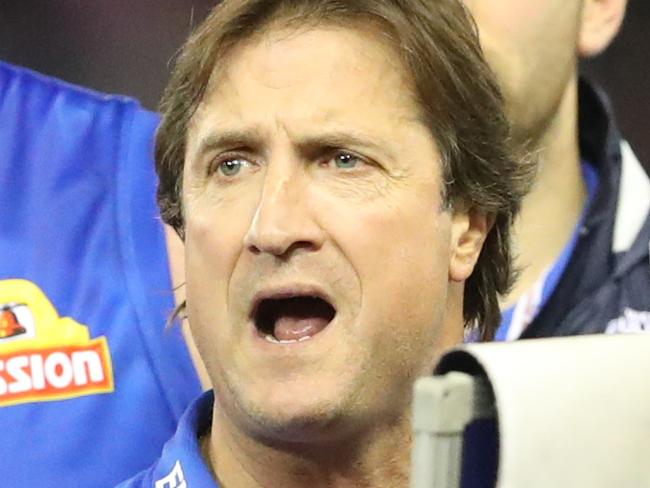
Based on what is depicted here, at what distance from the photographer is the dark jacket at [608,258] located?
1425 millimetres

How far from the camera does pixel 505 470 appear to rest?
637 mm

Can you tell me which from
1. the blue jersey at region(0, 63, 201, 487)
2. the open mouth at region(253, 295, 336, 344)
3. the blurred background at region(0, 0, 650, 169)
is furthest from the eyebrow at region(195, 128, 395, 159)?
the blurred background at region(0, 0, 650, 169)

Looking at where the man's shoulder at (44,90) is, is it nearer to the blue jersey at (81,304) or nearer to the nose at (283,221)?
the blue jersey at (81,304)

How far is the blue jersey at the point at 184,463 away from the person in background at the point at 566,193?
421 mm

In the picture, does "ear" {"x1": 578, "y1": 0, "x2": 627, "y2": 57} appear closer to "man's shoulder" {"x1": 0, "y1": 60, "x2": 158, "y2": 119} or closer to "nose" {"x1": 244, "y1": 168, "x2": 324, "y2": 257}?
"man's shoulder" {"x1": 0, "y1": 60, "x2": 158, "y2": 119}

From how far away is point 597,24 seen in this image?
1494 millimetres

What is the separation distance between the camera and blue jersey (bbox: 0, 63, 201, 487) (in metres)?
1.23

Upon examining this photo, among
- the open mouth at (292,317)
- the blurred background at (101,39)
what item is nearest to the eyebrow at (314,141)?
the open mouth at (292,317)

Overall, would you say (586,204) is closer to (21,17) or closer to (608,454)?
(21,17)

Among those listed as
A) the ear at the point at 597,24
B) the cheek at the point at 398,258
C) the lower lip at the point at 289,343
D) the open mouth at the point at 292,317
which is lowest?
the lower lip at the point at 289,343

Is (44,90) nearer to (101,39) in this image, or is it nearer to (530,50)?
(101,39)

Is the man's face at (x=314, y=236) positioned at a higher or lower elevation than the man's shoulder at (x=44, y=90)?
lower

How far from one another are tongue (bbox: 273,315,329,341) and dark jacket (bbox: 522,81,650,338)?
0.51 m

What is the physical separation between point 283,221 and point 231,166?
0.09m
